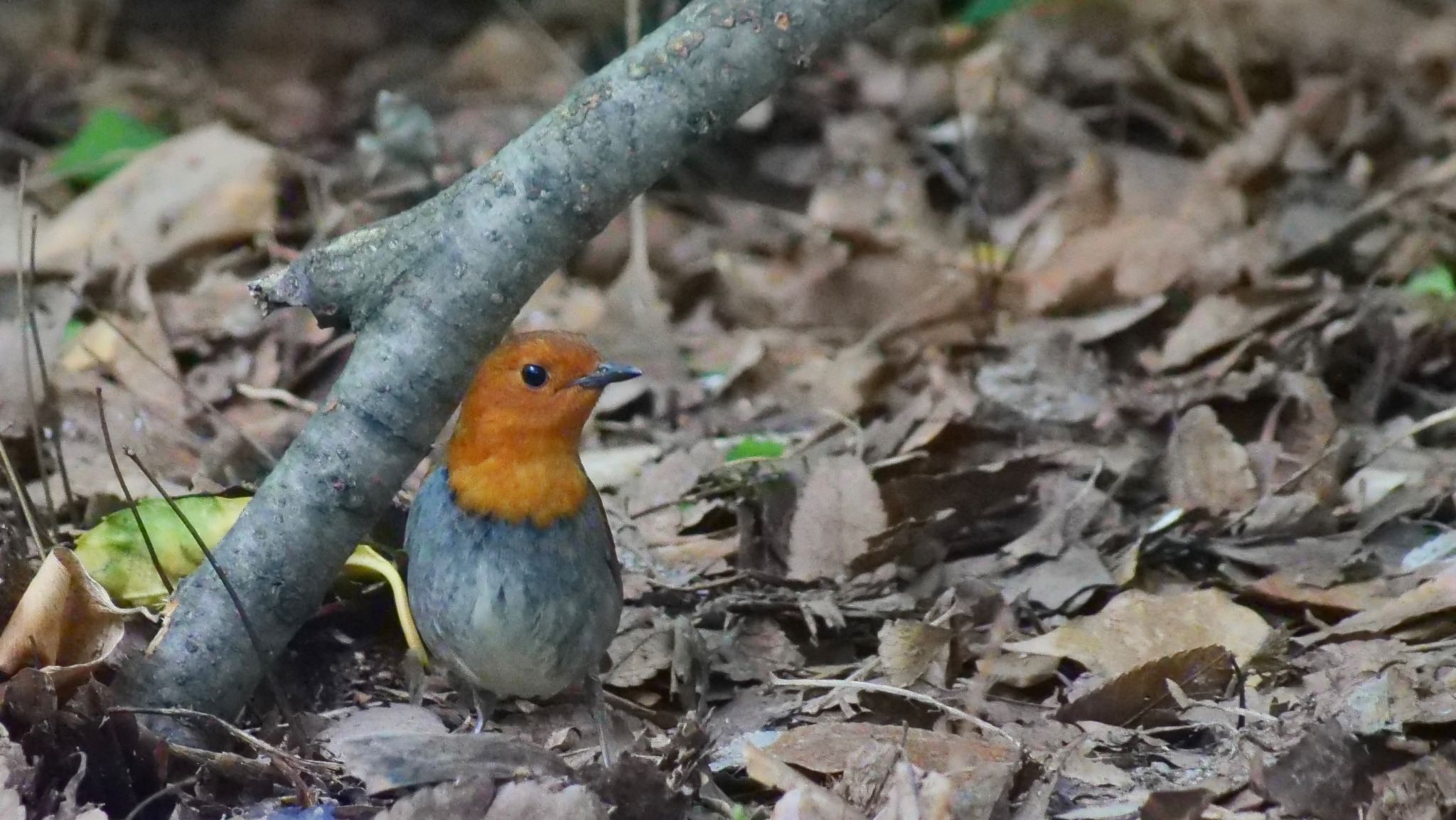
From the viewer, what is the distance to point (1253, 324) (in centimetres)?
550

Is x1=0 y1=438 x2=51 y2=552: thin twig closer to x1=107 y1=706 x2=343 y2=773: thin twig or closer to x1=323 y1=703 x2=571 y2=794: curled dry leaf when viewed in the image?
x1=107 y1=706 x2=343 y2=773: thin twig

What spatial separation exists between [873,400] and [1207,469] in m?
1.31

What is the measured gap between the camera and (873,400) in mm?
5613

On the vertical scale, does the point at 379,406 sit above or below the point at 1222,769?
above

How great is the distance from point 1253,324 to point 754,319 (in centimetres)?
209

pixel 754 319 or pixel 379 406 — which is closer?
pixel 379 406

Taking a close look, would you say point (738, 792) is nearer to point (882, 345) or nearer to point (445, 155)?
point (882, 345)

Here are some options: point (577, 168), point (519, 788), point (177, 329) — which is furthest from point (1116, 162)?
point (519, 788)

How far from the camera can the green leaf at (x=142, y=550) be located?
12.2 feet

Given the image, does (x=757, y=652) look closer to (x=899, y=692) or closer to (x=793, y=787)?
(x=899, y=692)

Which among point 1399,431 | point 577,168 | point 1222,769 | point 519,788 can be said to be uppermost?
point 577,168

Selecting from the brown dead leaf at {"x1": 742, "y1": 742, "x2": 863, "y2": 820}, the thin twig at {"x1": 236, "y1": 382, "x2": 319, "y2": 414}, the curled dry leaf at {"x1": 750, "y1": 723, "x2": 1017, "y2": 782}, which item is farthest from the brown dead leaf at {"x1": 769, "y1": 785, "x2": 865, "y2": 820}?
the thin twig at {"x1": 236, "y1": 382, "x2": 319, "y2": 414}

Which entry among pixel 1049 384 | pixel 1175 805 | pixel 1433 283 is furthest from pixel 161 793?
pixel 1433 283

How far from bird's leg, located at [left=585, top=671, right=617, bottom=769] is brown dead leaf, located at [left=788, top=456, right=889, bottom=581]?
770 mm
